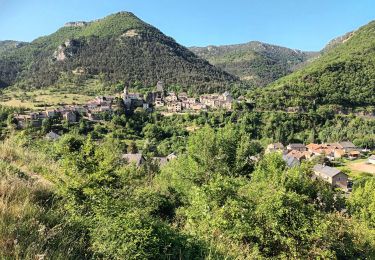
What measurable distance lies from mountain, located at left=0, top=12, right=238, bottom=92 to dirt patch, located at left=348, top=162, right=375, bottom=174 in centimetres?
5196

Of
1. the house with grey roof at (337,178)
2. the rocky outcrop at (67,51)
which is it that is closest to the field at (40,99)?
the rocky outcrop at (67,51)

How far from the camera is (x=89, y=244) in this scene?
3615 mm

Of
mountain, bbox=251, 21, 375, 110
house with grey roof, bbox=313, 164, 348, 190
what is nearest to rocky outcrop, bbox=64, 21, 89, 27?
mountain, bbox=251, 21, 375, 110

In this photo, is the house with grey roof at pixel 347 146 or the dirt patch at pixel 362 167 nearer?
the dirt patch at pixel 362 167

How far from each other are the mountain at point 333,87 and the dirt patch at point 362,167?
24708 mm

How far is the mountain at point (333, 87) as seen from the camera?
74.9m

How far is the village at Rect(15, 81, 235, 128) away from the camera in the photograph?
53.9m

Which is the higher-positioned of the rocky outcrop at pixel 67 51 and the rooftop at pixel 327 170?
the rocky outcrop at pixel 67 51

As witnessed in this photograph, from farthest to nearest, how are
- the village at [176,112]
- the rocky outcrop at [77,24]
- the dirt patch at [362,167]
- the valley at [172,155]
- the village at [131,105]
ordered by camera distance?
the rocky outcrop at [77,24] → the village at [131,105] → the dirt patch at [362,167] → the village at [176,112] → the valley at [172,155]

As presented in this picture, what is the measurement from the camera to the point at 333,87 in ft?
275

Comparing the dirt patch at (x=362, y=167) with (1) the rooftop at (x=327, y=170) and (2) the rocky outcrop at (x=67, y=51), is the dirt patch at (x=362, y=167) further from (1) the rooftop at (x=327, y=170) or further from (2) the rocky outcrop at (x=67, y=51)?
(2) the rocky outcrop at (x=67, y=51)

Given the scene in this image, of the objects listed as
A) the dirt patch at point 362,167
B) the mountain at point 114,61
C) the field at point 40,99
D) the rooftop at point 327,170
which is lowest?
the dirt patch at point 362,167

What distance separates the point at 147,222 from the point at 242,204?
5960 millimetres

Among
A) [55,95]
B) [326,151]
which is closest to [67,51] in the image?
[55,95]
